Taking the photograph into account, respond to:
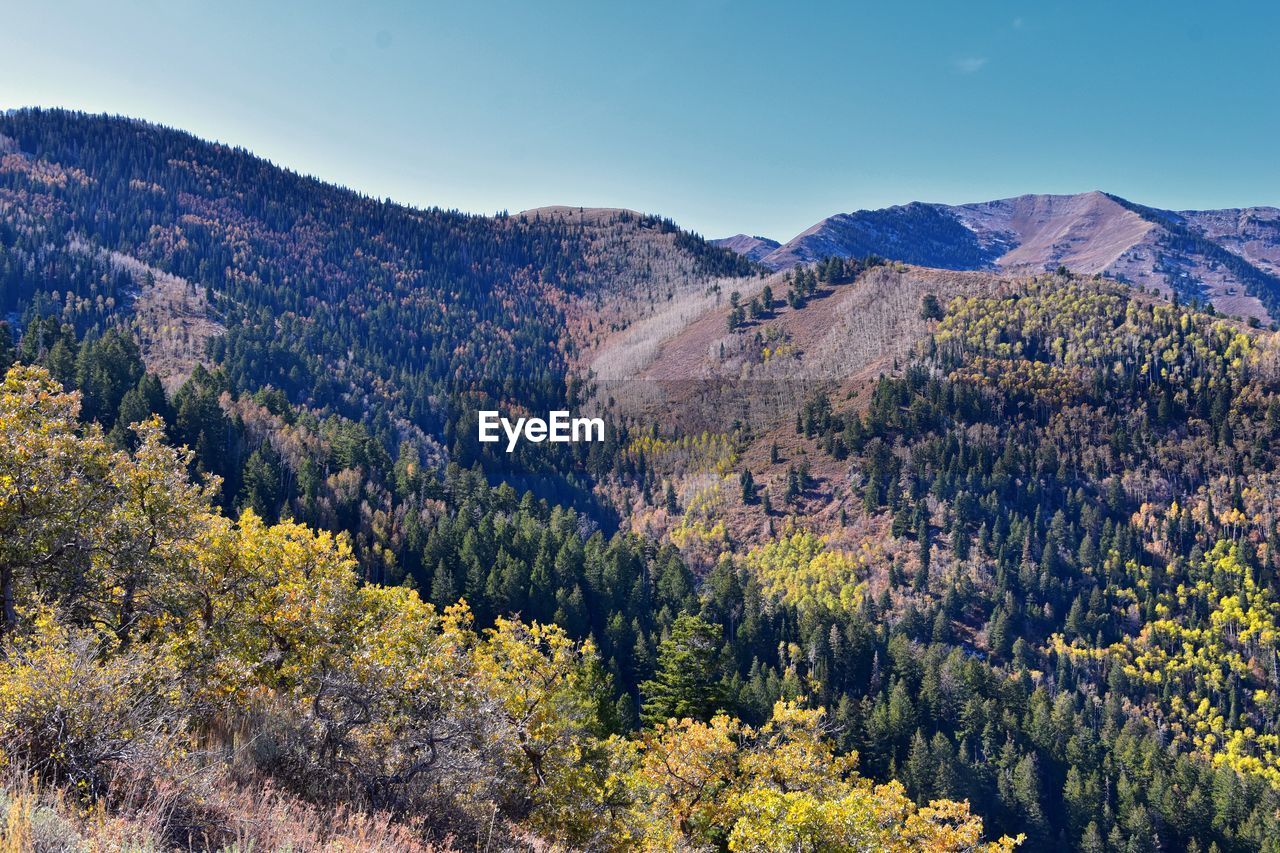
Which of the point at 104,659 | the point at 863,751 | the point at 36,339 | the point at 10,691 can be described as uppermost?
the point at 36,339

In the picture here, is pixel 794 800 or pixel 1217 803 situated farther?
pixel 1217 803

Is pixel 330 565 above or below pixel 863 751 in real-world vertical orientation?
above

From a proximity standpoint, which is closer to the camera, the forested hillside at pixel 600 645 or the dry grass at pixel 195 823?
the dry grass at pixel 195 823

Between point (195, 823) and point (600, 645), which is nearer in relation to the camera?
point (195, 823)

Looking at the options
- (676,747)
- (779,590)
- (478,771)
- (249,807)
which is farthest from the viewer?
(779,590)

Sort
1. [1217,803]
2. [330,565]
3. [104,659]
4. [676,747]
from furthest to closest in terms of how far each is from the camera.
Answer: [1217,803]
[676,747]
[330,565]
[104,659]

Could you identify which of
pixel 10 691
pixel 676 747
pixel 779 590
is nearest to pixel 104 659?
pixel 10 691

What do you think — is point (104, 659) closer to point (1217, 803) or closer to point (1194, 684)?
point (1217, 803)

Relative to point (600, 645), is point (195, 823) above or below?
above

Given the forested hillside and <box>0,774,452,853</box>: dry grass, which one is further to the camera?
the forested hillside
